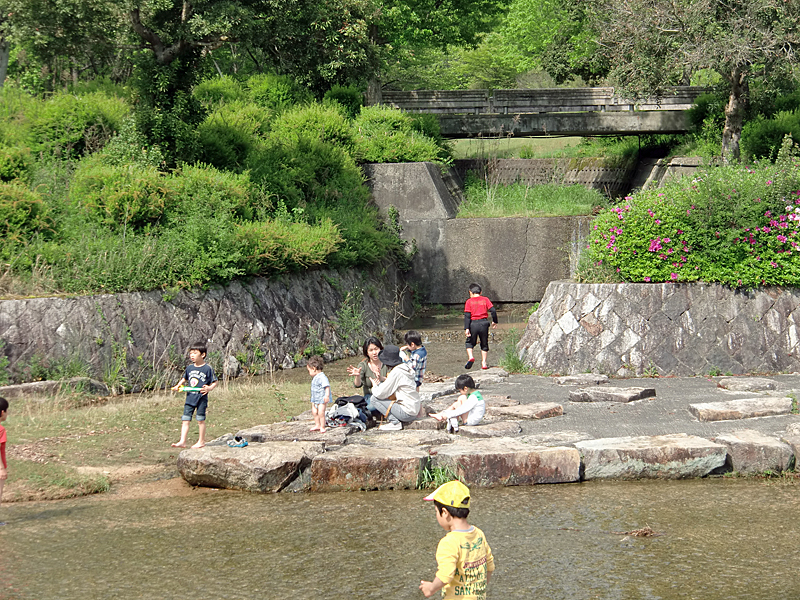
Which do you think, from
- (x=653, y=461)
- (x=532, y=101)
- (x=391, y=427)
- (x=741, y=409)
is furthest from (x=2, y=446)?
(x=532, y=101)

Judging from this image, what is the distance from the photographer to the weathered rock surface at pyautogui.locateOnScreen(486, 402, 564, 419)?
10.8 m

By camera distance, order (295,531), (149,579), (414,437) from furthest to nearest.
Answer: (414,437), (295,531), (149,579)

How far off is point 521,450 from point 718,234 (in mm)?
6819

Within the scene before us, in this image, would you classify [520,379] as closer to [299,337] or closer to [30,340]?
[299,337]

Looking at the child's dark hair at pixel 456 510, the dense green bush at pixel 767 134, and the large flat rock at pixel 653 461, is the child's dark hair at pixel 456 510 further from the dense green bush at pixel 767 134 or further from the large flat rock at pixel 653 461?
the dense green bush at pixel 767 134

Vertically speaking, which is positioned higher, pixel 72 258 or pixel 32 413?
pixel 72 258

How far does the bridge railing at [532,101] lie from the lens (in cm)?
2936

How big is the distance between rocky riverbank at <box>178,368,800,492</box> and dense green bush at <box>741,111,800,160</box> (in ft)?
55.3

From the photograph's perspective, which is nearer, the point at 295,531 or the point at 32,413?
the point at 295,531

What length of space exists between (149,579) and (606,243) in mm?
9917

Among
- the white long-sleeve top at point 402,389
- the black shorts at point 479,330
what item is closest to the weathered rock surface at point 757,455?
the white long-sleeve top at point 402,389

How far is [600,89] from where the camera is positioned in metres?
29.3

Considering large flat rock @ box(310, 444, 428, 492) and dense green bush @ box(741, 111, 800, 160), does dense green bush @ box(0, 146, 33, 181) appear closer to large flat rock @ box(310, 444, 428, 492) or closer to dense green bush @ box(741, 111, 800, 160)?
large flat rock @ box(310, 444, 428, 492)

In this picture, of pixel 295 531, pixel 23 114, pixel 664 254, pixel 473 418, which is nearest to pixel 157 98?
pixel 23 114
